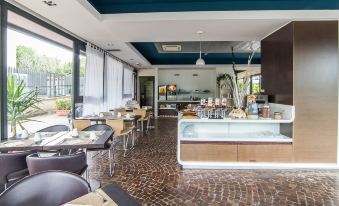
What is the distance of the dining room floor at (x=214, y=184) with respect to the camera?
9.97 ft

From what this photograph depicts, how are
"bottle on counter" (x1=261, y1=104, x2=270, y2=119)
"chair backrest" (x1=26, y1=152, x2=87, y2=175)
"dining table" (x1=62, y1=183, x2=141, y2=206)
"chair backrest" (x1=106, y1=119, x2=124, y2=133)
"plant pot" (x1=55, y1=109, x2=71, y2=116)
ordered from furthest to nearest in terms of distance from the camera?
"plant pot" (x1=55, y1=109, x2=71, y2=116)
"chair backrest" (x1=106, y1=119, x2=124, y2=133)
"bottle on counter" (x1=261, y1=104, x2=270, y2=119)
"chair backrest" (x1=26, y1=152, x2=87, y2=175)
"dining table" (x1=62, y1=183, x2=141, y2=206)

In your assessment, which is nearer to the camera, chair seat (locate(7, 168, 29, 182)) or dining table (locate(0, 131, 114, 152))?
chair seat (locate(7, 168, 29, 182))

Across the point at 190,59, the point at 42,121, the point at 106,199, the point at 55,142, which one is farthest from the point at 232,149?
the point at 190,59

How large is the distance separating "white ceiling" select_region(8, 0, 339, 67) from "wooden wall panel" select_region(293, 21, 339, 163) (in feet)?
1.10

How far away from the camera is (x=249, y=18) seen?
4.19 m

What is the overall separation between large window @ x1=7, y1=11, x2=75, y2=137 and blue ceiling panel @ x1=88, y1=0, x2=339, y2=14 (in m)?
1.33

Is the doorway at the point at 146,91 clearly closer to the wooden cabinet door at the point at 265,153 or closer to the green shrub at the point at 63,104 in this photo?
the green shrub at the point at 63,104

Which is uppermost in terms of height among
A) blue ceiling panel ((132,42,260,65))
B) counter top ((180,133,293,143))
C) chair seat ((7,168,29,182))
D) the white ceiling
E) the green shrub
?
blue ceiling panel ((132,42,260,65))

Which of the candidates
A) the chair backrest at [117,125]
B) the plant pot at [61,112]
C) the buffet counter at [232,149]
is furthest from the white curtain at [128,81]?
the buffet counter at [232,149]

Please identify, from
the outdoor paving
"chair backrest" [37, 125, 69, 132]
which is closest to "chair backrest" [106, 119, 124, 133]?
the outdoor paving

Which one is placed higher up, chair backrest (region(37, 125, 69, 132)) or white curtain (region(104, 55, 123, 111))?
white curtain (region(104, 55, 123, 111))

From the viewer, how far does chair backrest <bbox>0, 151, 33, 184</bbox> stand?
94.0 inches

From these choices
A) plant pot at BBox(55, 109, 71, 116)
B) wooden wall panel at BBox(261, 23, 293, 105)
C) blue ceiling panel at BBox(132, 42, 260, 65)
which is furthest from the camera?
blue ceiling panel at BBox(132, 42, 260, 65)

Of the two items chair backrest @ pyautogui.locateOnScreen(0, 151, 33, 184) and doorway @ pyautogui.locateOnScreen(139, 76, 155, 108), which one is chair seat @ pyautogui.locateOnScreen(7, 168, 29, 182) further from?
doorway @ pyautogui.locateOnScreen(139, 76, 155, 108)
